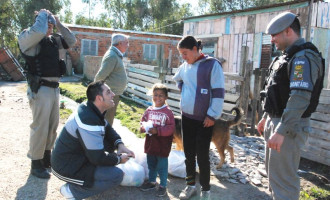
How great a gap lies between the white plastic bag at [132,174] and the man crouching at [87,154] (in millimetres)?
549

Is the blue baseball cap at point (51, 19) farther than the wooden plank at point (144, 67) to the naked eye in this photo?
No

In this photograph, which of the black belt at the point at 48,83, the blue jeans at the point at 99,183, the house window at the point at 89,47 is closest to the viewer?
the blue jeans at the point at 99,183

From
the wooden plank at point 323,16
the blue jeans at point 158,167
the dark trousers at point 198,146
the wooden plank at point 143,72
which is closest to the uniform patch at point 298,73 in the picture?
the dark trousers at point 198,146

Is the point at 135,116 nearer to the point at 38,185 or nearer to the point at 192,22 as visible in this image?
the point at 38,185

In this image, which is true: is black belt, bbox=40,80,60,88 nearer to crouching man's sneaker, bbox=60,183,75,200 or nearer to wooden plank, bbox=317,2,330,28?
crouching man's sneaker, bbox=60,183,75,200

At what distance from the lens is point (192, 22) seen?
1400 cm

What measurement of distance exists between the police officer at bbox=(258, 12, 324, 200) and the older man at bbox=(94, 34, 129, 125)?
8.17 ft

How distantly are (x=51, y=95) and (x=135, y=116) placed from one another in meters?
4.33

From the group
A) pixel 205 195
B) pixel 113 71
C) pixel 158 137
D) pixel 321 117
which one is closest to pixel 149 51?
pixel 113 71

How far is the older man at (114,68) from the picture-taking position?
4.41 meters

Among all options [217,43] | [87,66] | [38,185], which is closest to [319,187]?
[38,185]

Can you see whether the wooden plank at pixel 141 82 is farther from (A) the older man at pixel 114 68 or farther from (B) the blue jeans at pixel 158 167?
(B) the blue jeans at pixel 158 167

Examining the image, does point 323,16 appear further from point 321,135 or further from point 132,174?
point 132,174

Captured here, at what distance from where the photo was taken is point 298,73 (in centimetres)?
238
